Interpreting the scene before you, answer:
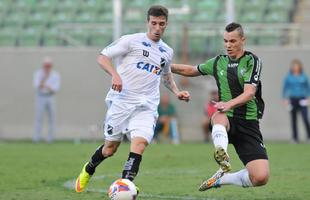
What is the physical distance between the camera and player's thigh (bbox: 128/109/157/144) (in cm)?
914

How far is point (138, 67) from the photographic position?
9469 millimetres

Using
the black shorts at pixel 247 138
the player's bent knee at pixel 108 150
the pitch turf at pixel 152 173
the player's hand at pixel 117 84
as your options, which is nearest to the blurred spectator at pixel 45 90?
the pitch turf at pixel 152 173

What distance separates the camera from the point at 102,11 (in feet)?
86.7

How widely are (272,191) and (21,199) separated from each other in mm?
3198

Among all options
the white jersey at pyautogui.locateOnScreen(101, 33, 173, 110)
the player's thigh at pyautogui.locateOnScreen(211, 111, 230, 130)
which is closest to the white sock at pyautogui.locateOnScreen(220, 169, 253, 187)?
the player's thigh at pyautogui.locateOnScreen(211, 111, 230, 130)

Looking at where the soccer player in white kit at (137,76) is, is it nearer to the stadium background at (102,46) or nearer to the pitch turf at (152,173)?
the pitch turf at (152,173)

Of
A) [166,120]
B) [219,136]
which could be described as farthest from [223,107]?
[166,120]

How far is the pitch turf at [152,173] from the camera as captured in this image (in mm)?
10039

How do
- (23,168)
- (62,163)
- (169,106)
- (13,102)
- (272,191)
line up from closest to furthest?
(272,191)
(23,168)
(62,163)
(169,106)
(13,102)

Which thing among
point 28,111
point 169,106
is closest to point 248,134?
point 169,106

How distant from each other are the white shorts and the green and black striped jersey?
88 cm

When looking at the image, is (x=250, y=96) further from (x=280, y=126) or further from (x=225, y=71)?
(x=280, y=126)

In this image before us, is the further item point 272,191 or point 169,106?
point 169,106

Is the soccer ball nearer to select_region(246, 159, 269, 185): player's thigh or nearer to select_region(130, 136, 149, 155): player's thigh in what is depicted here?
select_region(130, 136, 149, 155): player's thigh
